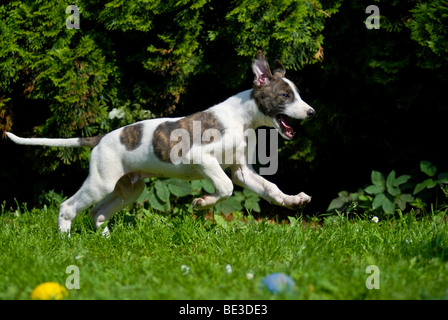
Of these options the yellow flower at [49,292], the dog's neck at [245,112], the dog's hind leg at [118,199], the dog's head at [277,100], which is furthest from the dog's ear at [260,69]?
the yellow flower at [49,292]

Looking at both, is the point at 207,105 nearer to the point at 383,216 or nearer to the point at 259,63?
the point at 259,63

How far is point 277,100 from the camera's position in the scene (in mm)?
4258

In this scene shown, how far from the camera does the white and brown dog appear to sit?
420 cm

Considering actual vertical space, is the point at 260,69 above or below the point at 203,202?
above

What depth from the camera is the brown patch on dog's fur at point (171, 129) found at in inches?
169

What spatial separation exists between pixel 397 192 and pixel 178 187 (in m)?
2.26

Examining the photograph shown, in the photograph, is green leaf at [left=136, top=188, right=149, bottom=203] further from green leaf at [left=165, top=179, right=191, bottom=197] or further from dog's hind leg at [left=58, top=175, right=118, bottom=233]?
dog's hind leg at [left=58, top=175, right=118, bottom=233]

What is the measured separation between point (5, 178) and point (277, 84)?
378 centimetres

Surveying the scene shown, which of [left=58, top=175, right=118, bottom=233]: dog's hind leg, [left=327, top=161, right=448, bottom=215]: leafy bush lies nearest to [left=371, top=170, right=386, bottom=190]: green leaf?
[left=327, top=161, right=448, bottom=215]: leafy bush

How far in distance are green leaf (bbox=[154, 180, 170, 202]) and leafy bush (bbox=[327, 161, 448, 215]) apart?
5.71 ft

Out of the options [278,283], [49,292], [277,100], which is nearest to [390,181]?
[277,100]

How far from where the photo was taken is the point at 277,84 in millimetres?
4301

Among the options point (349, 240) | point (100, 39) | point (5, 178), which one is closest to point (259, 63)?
point (349, 240)

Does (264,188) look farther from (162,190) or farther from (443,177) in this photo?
(443,177)
